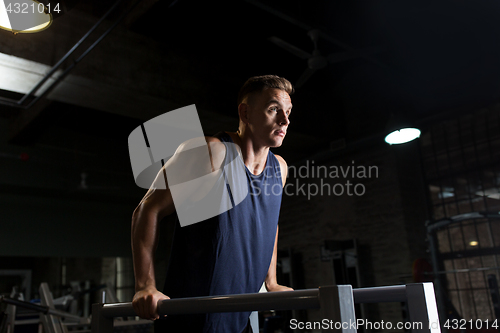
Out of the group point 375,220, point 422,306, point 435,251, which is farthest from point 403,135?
point 422,306

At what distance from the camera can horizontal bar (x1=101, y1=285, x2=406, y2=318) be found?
2.54 feet

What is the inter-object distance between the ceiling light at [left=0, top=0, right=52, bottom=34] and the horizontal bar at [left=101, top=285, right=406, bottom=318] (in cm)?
175

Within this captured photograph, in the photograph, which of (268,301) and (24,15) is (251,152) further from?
(24,15)

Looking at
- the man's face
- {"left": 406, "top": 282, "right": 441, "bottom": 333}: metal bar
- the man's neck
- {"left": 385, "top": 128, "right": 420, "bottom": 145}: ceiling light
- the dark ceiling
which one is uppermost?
the dark ceiling

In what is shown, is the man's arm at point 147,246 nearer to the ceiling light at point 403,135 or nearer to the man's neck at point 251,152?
the man's neck at point 251,152

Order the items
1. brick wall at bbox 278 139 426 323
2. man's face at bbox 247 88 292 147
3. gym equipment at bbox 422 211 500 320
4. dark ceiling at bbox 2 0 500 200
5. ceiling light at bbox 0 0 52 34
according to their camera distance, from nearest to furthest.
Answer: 1. man's face at bbox 247 88 292 147
2. ceiling light at bbox 0 0 52 34
3. gym equipment at bbox 422 211 500 320
4. dark ceiling at bbox 2 0 500 200
5. brick wall at bbox 278 139 426 323

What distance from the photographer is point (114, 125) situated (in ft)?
25.0

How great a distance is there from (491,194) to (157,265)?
705 centimetres

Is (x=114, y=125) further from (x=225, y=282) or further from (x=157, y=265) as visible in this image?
(x=225, y=282)

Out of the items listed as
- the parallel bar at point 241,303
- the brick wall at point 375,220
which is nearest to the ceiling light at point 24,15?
the parallel bar at point 241,303

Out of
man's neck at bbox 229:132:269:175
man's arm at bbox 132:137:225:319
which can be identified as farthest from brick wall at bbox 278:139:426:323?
man's arm at bbox 132:137:225:319

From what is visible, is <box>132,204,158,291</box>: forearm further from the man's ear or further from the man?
the man's ear

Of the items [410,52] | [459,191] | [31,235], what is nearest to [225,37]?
[410,52]

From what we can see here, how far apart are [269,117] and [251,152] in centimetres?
14
